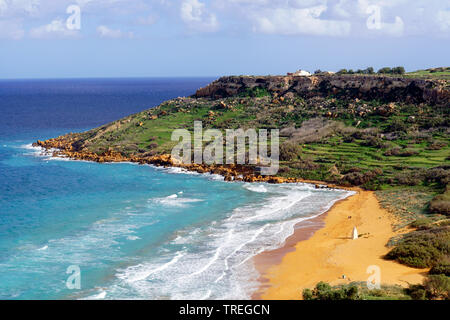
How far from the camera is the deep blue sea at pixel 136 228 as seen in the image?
2541 cm

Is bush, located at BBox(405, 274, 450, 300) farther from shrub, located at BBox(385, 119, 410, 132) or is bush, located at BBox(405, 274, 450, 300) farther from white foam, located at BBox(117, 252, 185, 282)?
shrub, located at BBox(385, 119, 410, 132)

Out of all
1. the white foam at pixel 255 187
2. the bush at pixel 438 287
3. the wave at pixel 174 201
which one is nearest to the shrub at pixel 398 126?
the white foam at pixel 255 187

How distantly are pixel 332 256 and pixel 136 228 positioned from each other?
1499 cm

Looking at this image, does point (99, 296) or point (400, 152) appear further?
point (400, 152)

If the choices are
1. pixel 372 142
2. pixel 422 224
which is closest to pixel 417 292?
pixel 422 224

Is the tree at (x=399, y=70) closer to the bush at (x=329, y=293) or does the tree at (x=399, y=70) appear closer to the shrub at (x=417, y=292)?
the shrub at (x=417, y=292)

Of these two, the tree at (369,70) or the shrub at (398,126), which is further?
the tree at (369,70)

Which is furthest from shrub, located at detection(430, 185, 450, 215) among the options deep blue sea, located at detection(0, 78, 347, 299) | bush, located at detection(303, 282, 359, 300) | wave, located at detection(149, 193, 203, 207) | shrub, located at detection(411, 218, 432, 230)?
wave, located at detection(149, 193, 203, 207)

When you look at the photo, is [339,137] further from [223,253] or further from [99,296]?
[99,296]

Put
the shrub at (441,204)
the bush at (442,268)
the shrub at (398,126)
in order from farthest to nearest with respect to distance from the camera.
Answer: the shrub at (398,126) < the shrub at (441,204) < the bush at (442,268)

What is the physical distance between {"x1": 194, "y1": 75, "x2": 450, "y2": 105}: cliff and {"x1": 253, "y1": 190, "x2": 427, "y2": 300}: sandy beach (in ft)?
111

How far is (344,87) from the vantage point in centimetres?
7688

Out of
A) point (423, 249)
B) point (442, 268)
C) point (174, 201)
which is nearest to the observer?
point (442, 268)

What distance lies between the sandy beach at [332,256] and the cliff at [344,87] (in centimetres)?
3389
